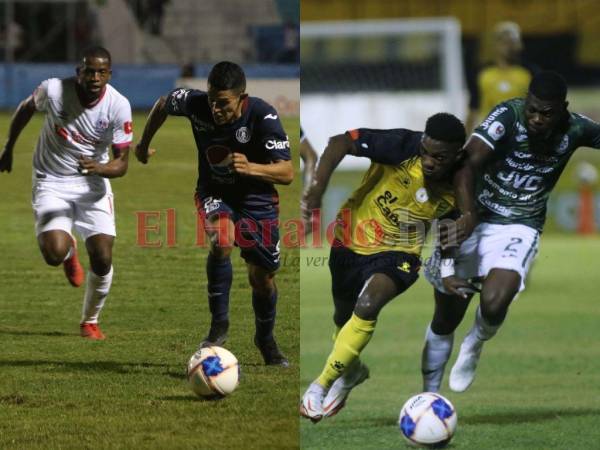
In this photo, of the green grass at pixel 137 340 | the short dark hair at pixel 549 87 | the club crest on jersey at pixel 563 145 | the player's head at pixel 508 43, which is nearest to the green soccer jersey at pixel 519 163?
the club crest on jersey at pixel 563 145

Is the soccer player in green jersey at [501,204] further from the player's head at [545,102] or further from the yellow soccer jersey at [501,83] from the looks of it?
the yellow soccer jersey at [501,83]

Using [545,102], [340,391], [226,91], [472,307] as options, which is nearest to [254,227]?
[226,91]

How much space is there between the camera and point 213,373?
530cm

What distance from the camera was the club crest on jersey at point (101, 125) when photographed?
19.7ft

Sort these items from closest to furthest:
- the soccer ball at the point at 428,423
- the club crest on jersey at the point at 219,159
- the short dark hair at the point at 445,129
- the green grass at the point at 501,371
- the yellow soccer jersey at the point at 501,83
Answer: the soccer ball at the point at 428,423 → the short dark hair at the point at 445,129 → the green grass at the point at 501,371 → the club crest on jersey at the point at 219,159 → the yellow soccer jersey at the point at 501,83

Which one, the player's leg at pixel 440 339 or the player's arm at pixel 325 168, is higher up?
the player's arm at pixel 325 168

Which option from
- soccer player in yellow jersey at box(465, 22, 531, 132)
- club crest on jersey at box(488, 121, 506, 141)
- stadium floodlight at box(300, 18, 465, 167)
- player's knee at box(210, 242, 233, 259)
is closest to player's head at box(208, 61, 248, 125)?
player's knee at box(210, 242, 233, 259)

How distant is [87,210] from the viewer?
20.9 feet

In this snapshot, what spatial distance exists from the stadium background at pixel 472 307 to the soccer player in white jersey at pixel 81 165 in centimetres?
133

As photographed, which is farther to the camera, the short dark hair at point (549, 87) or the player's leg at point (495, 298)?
the player's leg at point (495, 298)

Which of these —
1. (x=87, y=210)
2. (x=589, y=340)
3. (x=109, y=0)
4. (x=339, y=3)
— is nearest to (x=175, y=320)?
(x=87, y=210)

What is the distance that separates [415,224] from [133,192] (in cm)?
192

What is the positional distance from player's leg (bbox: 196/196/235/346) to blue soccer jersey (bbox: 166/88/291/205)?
0.09 meters

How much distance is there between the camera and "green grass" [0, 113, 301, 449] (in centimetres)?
530
